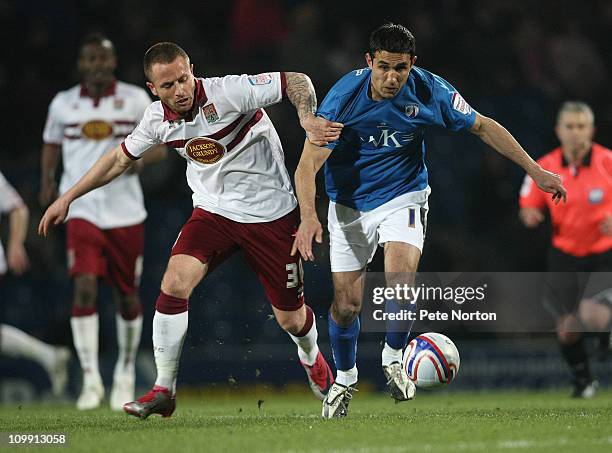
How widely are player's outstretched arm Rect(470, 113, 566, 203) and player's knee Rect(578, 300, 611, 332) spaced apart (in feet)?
12.4

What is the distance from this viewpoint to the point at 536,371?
37.8 feet

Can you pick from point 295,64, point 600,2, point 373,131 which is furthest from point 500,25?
point 373,131

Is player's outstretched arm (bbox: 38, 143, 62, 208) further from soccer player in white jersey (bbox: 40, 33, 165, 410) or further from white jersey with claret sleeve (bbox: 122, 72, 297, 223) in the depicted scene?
white jersey with claret sleeve (bbox: 122, 72, 297, 223)

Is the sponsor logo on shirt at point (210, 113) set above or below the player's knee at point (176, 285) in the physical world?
above

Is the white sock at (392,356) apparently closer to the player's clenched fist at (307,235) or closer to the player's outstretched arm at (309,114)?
the player's clenched fist at (307,235)

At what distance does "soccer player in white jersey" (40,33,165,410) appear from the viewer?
9.04m

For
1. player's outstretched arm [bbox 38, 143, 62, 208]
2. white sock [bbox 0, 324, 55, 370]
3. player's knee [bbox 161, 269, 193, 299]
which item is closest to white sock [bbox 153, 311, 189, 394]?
player's knee [bbox 161, 269, 193, 299]

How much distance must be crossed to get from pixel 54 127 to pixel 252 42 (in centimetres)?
487

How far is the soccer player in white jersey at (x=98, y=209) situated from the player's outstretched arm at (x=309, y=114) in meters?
2.70

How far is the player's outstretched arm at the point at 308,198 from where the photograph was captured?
20.0 feet

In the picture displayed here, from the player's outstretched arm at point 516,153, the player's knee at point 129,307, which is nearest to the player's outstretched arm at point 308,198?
the player's outstretched arm at point 516,153

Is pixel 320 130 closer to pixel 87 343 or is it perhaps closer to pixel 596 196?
pixel 87 343

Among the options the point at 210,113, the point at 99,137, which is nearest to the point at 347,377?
the point at 210,113

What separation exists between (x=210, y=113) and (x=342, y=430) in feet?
6.63
